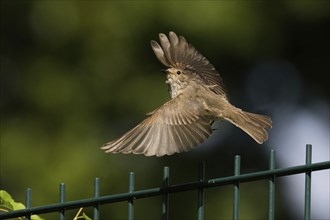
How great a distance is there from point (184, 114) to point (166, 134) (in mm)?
588

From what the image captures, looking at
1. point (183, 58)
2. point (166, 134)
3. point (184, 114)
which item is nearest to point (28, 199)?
point (166, 134)

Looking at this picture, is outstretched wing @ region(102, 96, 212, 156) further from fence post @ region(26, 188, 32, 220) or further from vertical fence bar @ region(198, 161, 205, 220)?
fence post @ region(26, 188, 32, 220)

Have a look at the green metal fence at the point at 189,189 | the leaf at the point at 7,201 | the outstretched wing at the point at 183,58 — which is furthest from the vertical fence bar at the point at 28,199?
the outstretched wing at the point at 183,58

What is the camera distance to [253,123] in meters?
8.57

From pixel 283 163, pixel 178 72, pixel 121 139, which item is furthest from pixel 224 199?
pixel 121 139

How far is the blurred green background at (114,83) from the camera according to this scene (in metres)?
14.6

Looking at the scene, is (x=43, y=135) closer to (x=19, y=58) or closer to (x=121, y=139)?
(x=19, y=58)

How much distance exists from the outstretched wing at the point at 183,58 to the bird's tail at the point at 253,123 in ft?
2.04

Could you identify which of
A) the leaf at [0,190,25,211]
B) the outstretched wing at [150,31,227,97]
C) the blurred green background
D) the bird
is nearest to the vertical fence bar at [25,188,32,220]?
the leaf at [0,190,25,211]

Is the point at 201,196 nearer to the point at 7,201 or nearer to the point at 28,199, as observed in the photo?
the point at 28,199

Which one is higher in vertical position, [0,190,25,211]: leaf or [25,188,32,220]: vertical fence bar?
[0,190,25,211]: leaf

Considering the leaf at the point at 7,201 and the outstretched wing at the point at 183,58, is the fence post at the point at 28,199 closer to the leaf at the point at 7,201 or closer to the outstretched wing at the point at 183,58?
the leaf at the point at 7,201

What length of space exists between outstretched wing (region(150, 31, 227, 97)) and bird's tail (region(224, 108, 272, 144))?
0.62 m

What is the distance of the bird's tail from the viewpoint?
8.31 meters
